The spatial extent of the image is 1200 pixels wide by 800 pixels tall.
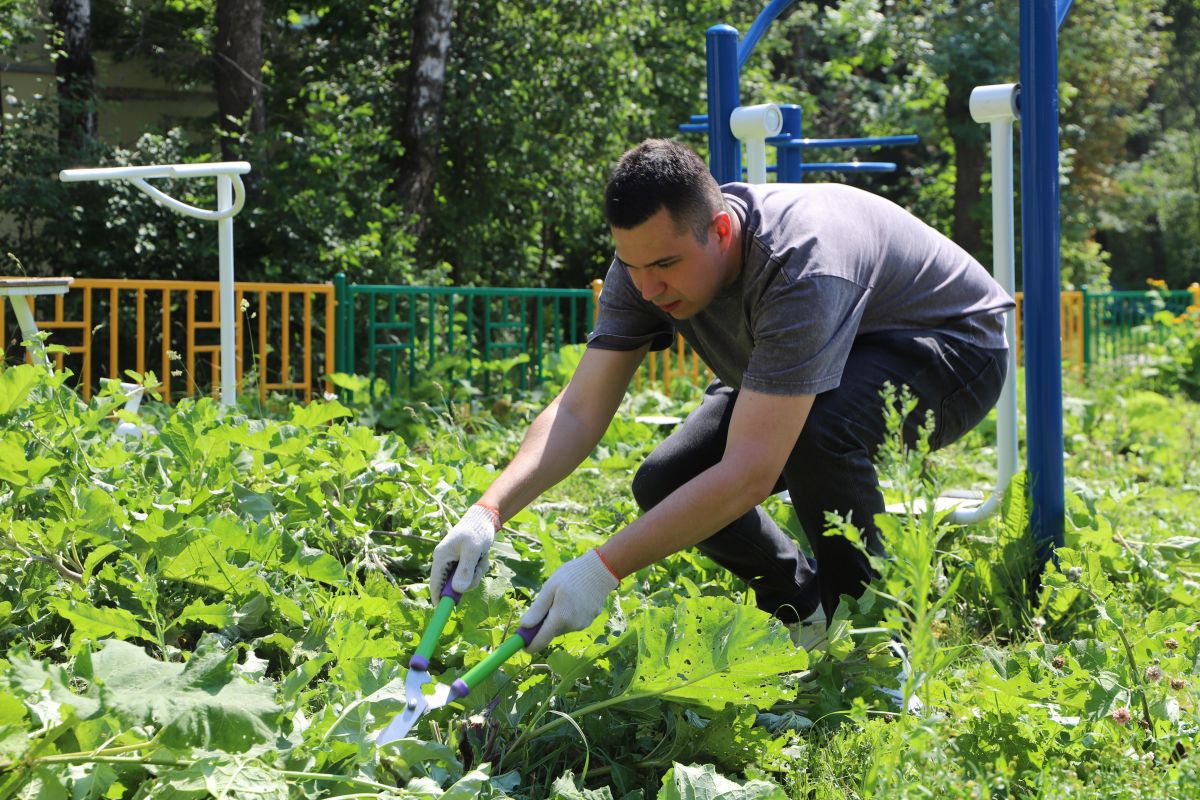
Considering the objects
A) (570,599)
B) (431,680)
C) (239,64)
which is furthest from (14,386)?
(239,64)

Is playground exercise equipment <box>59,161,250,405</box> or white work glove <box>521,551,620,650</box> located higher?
playground exercise equipment <box>59,161,250,405</box>

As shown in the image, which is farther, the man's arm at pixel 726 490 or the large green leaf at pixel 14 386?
the large green leaf at pixel 14 386

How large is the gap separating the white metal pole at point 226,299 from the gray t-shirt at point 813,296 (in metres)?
1.83

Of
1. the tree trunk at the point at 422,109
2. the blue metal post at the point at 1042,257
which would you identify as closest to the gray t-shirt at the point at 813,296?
the blue metal post at the point at 1042,257

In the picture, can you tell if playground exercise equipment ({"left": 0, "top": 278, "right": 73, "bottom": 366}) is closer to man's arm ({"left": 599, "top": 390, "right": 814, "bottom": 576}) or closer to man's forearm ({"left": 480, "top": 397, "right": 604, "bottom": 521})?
man's forearm ({"left": 480, "top": 397, "right": 604, "bottom": 521})

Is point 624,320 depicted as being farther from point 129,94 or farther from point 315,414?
point 129,94

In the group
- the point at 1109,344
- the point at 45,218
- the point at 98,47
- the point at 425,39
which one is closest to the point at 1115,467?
the point at 425,39

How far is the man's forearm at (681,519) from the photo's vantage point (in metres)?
2.05

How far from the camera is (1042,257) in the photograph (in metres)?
2.90

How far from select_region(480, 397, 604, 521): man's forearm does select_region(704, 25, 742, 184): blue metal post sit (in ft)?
4.57

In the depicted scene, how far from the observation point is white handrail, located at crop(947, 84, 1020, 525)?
9.89 ft

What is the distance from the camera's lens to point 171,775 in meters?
1.51

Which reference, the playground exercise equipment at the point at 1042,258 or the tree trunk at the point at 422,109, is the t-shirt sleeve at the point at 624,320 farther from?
the tree trunk at the point at 422,109

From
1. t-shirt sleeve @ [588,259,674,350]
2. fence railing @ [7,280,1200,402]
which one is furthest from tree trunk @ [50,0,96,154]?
t-shirt sleeve @ [588,259,674,350]
